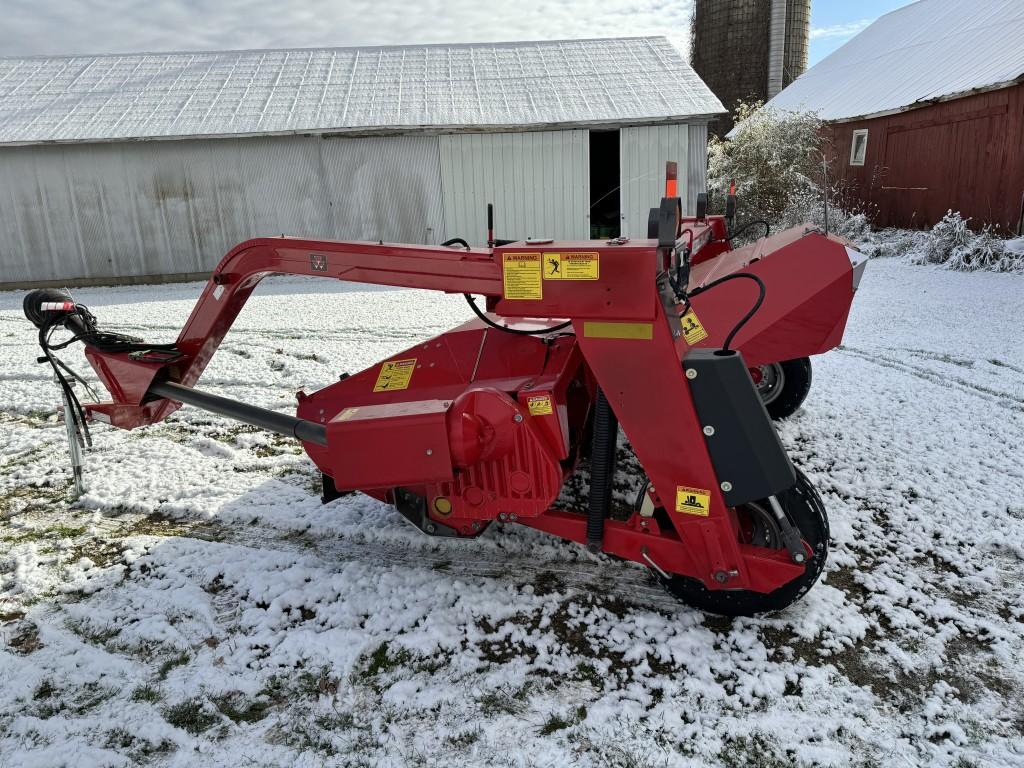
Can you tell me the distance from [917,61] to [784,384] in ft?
48.6

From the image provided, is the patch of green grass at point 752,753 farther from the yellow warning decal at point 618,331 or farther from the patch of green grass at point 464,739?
the yellow warning decal at point 618,331

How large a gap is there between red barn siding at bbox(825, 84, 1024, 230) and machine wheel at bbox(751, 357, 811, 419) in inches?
370

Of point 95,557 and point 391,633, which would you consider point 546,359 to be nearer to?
point 391,633

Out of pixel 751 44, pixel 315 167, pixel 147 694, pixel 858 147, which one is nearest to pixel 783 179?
pixel 858 147

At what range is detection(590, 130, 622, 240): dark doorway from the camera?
12891 mm

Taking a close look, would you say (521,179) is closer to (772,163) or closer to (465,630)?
(772,163)

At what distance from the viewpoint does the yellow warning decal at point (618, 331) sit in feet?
7.51

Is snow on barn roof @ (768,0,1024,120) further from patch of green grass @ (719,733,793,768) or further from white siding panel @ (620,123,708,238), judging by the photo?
patch of green grass @ (719,733,793,768)

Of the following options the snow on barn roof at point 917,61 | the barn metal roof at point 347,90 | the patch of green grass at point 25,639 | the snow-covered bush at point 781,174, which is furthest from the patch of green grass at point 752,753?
the snow on barn roof at point 917,61

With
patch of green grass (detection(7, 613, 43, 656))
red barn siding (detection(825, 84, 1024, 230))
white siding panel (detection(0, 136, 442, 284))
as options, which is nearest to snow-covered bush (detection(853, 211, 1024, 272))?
red barn siding (detection(825, 84, 1024, 230))

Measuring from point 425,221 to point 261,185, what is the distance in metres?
2.92

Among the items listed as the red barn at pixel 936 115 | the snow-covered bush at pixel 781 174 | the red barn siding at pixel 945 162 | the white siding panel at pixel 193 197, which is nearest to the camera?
the red barn siding at pixel 945 162

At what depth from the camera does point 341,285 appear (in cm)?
1138

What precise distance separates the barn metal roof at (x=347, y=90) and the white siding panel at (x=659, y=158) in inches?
14.4
